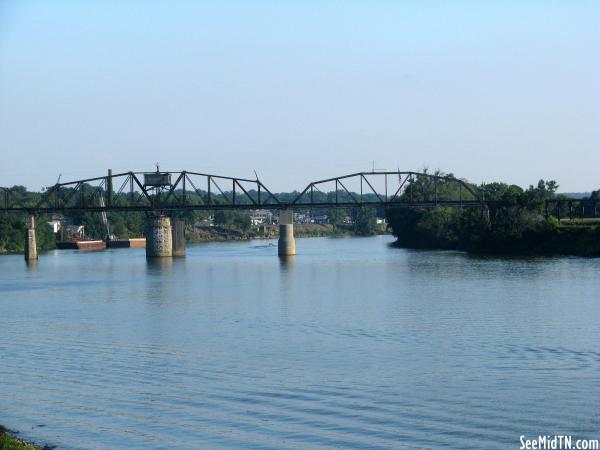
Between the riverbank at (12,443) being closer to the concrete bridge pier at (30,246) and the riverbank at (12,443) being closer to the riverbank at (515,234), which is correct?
the riverbank at (515,234)

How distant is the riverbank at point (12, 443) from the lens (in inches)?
878

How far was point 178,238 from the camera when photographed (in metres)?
144

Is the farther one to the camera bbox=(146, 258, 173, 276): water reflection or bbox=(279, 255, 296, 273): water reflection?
bbox=(146, 258, 173, 276): water reflection

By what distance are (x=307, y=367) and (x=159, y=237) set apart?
4152 inches

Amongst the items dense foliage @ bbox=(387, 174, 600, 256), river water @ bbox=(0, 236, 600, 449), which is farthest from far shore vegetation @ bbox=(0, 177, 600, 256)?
river water @ bbox=(0, 236, 600, 449)

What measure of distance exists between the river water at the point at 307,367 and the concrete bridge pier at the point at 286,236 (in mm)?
64217

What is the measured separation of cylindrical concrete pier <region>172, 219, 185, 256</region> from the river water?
240ft

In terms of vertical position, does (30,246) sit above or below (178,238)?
below

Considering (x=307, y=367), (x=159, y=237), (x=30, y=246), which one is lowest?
(x=307, y=367)

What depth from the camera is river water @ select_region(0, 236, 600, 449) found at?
2581 centimetres

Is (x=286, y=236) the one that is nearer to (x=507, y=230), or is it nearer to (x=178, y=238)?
(x=178, y=238)

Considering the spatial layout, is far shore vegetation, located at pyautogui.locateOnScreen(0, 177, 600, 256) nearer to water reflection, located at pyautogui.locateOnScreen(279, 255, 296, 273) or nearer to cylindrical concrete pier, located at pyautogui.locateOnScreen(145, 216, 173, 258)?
water reflection, located at pyautogui.locateOnScreen(279, 255, 296, 273)

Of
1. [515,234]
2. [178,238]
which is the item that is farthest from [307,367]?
[178,238]

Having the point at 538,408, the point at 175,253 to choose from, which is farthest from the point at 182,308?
the point at 175,253
